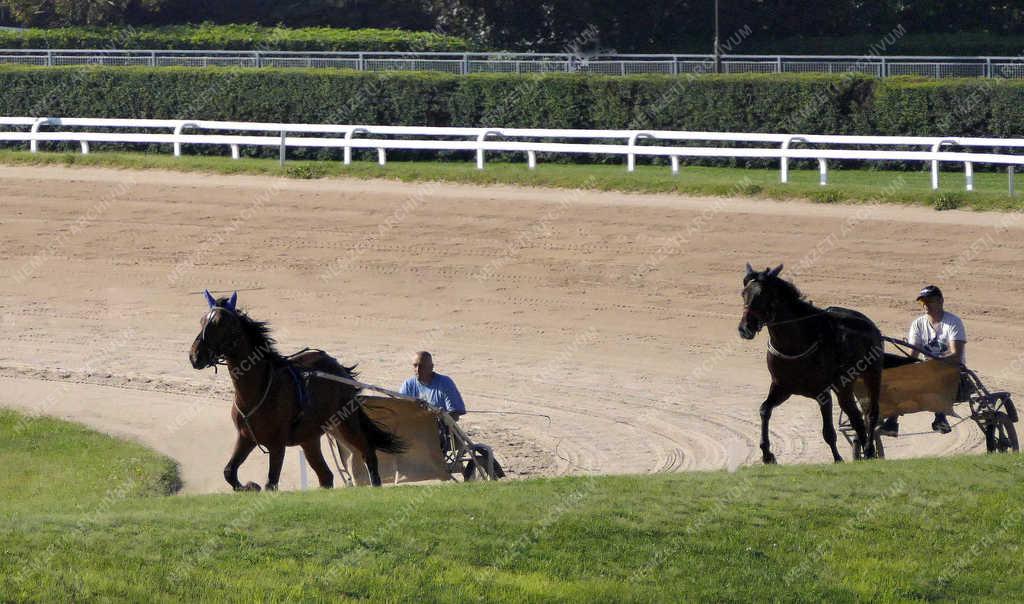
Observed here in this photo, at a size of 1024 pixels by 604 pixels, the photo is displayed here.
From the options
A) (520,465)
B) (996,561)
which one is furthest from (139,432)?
(996,561)

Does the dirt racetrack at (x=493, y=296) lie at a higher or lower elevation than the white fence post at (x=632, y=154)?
lower

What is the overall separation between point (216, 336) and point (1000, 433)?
6.31 m

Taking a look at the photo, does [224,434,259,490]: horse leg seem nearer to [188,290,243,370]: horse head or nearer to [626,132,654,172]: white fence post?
[188,290,243,370]: horse head

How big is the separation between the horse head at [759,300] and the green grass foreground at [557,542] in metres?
1.19

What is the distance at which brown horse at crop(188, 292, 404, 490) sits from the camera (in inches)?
379

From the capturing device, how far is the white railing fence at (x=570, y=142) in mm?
22031

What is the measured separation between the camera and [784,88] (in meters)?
26.9

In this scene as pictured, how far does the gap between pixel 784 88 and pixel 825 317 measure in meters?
16.8

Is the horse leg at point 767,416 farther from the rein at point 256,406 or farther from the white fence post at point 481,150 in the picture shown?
the white fence post at point 481,150

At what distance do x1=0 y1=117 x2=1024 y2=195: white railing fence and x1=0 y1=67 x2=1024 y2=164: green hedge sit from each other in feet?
2.48

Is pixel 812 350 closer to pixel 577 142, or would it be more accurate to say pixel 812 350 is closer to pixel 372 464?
pixel 372 464

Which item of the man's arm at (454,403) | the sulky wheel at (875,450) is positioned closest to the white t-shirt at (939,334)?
the sulky wheel at (875,450)

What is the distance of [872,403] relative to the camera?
1116 centimetres

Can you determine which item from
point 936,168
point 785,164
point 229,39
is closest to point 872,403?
point 936,168
